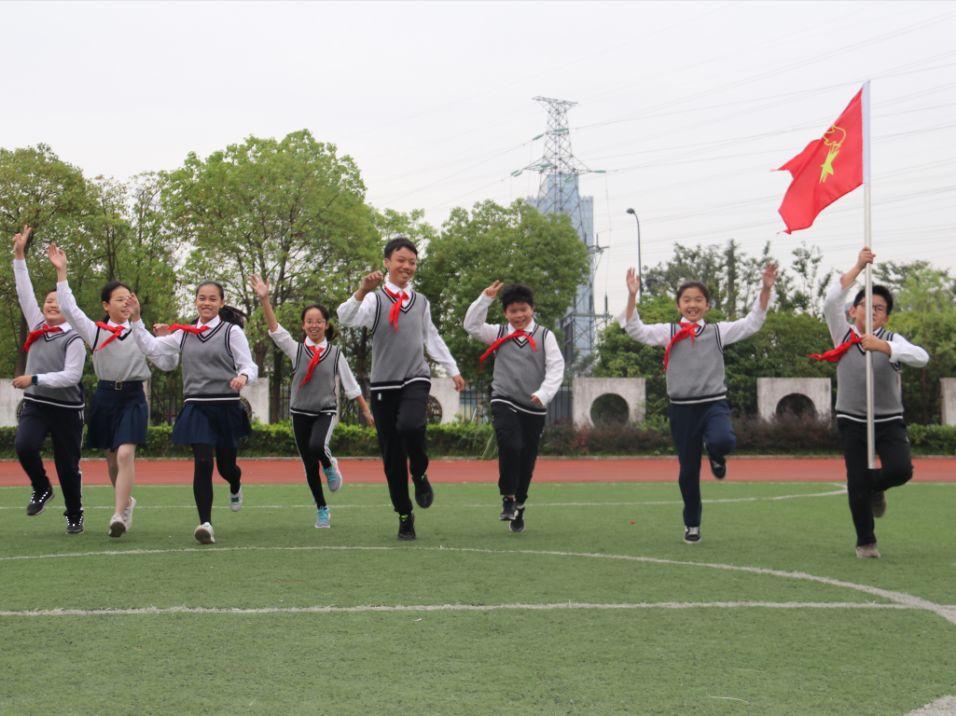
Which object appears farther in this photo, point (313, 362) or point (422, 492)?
point (313, 362)

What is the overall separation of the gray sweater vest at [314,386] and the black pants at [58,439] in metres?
1.88

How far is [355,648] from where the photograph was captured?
4.61 m

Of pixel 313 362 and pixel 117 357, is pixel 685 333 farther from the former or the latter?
pixel 117 357

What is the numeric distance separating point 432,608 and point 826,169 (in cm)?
533

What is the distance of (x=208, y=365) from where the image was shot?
874 cm

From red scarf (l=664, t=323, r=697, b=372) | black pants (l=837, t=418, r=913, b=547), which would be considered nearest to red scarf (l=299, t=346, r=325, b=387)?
red scarf (l=664, t=323, r=697, b=372)

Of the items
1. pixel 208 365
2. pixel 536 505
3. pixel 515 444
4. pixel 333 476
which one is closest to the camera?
pixel 208 365

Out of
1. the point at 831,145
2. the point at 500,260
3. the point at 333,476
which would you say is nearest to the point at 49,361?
the point at 333,476

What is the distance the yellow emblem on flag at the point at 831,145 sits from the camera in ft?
29.1

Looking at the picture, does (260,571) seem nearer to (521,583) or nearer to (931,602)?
(521,583)

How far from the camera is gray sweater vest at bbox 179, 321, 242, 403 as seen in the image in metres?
8.72

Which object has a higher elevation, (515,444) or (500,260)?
(500,260)

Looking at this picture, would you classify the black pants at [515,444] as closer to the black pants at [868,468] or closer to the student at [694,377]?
the student at [694,377]

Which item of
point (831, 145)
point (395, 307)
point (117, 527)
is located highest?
point (831, 145)
